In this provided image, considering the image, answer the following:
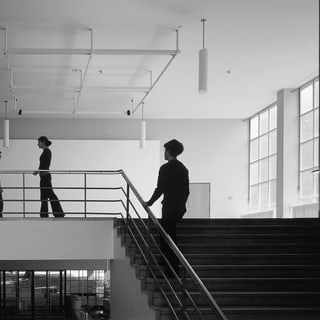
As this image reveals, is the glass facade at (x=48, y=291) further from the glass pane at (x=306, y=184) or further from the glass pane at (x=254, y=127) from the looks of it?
the glass pane at (x=306, y=184)

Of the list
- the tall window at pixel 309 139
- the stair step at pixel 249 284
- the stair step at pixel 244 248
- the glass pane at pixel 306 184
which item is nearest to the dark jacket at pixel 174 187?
the stair step at pixel 249 284

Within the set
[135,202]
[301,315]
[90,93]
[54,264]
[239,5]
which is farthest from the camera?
[54,264]

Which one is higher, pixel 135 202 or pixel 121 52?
pixel 121 52

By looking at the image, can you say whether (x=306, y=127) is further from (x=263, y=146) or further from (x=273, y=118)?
(x=263, y=146)

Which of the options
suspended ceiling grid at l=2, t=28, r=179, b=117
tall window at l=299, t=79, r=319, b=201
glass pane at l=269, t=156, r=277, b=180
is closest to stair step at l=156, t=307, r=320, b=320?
suspended ceiling grid at l=2, t=28, r=179, b=117

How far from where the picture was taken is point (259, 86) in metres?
14.1

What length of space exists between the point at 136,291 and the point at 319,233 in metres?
2.67

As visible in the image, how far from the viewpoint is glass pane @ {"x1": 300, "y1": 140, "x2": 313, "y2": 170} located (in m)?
14.2

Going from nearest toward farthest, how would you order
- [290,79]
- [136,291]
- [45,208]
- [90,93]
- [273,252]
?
[136,291]
[273,252]
[45,208]
[290,79]
[90,93]

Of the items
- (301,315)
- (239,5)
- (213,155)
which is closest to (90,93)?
(213,155)

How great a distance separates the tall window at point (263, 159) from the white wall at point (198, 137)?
12.8 inches

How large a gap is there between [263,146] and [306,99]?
3.04m

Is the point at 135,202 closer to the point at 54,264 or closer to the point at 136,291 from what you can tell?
the point at 54,264

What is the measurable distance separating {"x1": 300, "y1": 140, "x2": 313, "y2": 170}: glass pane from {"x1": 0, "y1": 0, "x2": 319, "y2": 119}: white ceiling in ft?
4.63
